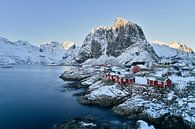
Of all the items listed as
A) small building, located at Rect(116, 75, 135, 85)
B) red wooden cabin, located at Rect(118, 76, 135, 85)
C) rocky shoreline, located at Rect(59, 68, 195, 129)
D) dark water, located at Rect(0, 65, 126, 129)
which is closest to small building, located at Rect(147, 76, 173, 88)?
rocky shoreline, located at Rect(59, 68, 195, 129)

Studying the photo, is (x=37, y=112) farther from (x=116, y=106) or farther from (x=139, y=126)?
(x=139, y=126)

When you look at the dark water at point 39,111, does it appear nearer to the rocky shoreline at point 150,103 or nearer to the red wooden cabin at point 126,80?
the rocky shoreline at point 150,103

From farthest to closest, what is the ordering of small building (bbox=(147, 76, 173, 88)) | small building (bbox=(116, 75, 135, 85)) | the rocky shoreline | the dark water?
small building (bbox=(116, 75, 135, 85)), small building (bbox=(147, 76, 173, 88)), the dark water, the rocky shoreline

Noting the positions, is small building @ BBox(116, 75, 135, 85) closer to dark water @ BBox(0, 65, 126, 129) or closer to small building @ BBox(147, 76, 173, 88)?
small building @ BBox(147, 76, 173, 88)

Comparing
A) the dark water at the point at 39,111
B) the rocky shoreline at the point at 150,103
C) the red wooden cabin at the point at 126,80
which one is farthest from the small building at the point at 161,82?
the dark water at the point at 39,111

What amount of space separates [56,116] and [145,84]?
3247 cm

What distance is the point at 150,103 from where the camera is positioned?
65.0 metres

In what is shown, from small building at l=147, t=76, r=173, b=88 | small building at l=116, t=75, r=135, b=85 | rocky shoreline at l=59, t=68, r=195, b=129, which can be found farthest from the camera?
small building at l=116, t=75, r=135, b=85

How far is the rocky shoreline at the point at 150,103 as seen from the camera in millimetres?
55531

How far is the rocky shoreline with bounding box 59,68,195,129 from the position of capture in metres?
55.5

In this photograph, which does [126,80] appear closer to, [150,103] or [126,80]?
[126,80]

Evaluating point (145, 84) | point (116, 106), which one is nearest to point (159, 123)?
point (116, 106)

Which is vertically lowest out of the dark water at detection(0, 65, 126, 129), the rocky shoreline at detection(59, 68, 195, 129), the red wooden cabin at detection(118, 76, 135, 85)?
the dark water at detection(0, 65, 126, 129)

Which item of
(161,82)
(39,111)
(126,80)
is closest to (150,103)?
(161,82)
